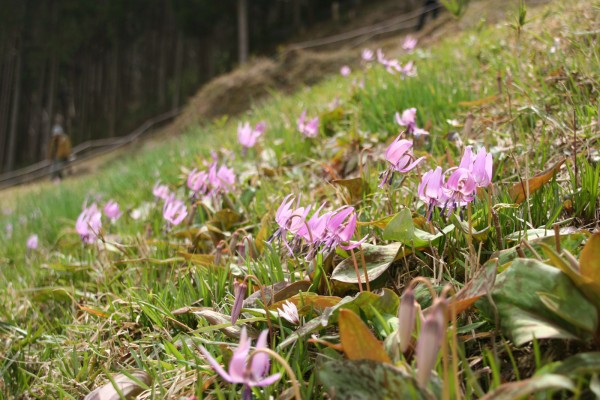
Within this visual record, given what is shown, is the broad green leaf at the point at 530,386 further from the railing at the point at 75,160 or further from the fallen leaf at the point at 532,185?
the railing at the point at 75,160

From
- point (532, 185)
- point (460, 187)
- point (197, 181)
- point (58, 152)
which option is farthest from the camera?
point (58, 152)

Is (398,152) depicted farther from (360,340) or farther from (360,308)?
(360,340)

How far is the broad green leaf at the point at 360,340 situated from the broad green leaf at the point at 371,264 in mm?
288

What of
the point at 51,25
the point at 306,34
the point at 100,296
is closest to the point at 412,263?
the point at 100,296

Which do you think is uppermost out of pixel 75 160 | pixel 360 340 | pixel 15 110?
pixel 360 340

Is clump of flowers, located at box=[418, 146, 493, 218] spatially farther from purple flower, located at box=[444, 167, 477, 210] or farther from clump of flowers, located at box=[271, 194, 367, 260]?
clump of flowers, located at box=[271, 194, 367, 260]

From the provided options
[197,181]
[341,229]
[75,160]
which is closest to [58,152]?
[75,160]

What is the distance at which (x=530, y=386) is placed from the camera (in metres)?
0.56

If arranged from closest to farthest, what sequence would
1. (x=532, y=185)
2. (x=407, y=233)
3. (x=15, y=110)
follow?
(x=407, y=233) < (x=532, y=185) < (x=15, y=110)

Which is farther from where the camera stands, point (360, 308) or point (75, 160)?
point (75, 160)

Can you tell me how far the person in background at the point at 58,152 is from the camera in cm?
1191

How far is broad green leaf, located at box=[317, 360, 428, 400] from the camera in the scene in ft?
2.14

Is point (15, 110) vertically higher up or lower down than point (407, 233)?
lower down

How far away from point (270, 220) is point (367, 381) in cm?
98
